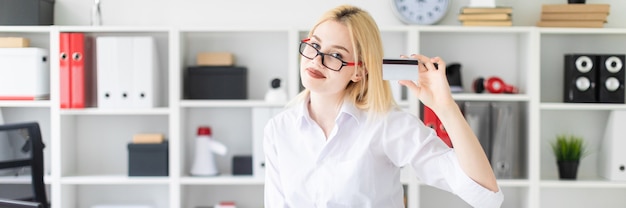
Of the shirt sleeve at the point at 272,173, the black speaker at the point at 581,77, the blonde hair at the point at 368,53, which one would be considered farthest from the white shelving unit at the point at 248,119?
the blonde hair at the point at 368,53

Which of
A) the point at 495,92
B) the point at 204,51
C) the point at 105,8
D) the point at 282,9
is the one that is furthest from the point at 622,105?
the point at 105,8

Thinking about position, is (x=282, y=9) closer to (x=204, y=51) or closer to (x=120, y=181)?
(x=204, y=51)

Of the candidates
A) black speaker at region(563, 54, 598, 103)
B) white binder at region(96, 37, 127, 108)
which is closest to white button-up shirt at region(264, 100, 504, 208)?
white binder at region(96, 37, 127, 108)

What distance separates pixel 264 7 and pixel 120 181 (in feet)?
3.61

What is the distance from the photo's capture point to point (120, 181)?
12.3 feet

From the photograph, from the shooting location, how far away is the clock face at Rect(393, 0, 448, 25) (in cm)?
381

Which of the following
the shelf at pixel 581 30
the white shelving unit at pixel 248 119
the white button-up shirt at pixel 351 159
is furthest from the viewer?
the white shelving unit at pixel 248 119

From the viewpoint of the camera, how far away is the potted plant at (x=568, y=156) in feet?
12.4

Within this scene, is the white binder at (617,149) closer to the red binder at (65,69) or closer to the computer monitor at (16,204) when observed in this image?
the red binder at (65,69)

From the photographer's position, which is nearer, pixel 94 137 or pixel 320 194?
pixel 320 194

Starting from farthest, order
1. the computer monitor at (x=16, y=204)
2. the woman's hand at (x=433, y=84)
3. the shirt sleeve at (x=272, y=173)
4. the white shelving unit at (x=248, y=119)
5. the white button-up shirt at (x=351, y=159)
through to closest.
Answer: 1. the white shelving unit at (x=248, y=119)
2. the computer monitor at (x=16, y=204)
3. the shirt sleeve at (x=272, y=173)
4. the white button-up shirt at (x=351, y=159)
5. the woman's hand at (x=433, y=84)

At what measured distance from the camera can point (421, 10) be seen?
3818mm

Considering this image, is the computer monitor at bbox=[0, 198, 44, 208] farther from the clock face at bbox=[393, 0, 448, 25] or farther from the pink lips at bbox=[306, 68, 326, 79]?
the clock face at bbox=[393, 0, 448, 25]

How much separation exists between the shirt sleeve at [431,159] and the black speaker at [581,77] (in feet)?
6.89
